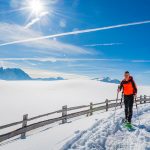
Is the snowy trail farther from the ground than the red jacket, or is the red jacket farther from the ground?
the red jacket

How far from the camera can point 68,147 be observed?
9.27 meters

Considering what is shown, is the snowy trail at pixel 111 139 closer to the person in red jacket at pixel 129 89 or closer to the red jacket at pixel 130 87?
the person in red jacket at pixel 129 89

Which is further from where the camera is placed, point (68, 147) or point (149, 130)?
point (149, 130)

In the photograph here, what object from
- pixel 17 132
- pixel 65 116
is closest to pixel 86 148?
pixel 17 132

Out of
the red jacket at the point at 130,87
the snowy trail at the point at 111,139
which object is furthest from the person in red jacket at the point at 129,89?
the snowy trail at the point at 111,139

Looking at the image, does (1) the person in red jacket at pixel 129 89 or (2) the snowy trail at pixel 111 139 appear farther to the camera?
(1) the person in red jacket at pixel 129 89

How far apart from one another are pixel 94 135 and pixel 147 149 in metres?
2.29

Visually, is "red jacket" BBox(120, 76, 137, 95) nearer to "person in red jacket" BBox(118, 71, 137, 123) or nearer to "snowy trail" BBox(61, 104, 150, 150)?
"person in red jacket" BBox(118, 71, 137, 123)

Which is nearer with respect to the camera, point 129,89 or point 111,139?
point 111,139

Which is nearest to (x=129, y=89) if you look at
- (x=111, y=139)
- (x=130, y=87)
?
(x=130, y=87)

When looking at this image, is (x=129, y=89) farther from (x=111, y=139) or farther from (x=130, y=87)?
(x=111, y=139)

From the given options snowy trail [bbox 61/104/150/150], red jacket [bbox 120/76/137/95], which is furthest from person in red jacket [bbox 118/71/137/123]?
snowy trail [bbox 61/104/150/150]

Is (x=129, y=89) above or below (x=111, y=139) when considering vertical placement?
above

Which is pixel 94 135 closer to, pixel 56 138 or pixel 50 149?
pixel 56 138
